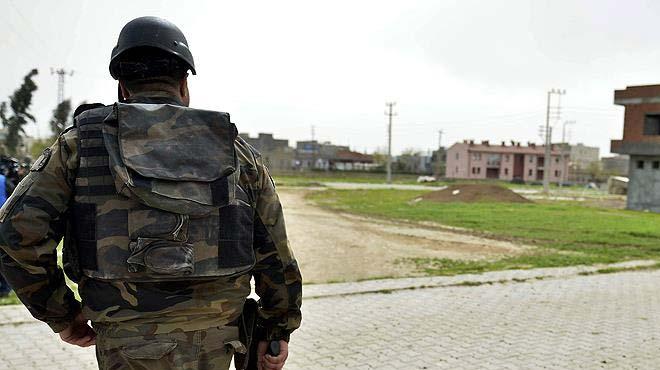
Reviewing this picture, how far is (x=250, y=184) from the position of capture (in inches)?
75.1

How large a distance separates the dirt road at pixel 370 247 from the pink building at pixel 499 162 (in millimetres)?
73342

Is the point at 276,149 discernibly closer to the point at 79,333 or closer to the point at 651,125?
the point at 651,125

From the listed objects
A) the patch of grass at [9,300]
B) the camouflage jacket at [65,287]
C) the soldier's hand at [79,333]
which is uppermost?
the camouflage jacket at [65,287]

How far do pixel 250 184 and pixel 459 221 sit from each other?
18.1 meters

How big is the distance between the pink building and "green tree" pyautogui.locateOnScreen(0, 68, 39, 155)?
2678 inches

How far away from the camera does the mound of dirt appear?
31906 millimetres

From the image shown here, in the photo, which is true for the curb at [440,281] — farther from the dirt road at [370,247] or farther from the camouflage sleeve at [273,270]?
the camouflage sleeve at [273,270]

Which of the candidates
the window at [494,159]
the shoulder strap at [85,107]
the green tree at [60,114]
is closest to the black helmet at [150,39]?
the shoulder strap at [85,107]

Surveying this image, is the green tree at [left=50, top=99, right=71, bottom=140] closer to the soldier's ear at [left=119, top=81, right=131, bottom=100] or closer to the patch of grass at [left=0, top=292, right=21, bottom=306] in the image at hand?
the patch of grass at [left=0, top=292, right=21, bottom=306]

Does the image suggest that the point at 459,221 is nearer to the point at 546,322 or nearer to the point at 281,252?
the point at 546,322

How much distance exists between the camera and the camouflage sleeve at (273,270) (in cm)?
197

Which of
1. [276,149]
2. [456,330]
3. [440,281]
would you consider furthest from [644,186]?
[276,149]

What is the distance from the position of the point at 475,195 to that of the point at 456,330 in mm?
28304

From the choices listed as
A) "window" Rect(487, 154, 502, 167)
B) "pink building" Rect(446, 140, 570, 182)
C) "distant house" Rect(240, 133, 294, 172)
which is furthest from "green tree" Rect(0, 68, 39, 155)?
"window" Rect(487, 154, 502, 167)
